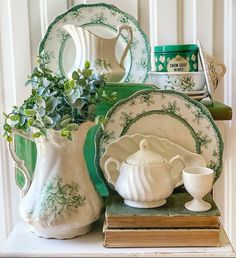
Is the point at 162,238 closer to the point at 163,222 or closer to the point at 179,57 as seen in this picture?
the point at 163,222

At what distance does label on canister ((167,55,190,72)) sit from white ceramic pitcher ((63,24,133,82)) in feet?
0.40

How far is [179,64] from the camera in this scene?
1100 mm

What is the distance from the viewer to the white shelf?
87 cm

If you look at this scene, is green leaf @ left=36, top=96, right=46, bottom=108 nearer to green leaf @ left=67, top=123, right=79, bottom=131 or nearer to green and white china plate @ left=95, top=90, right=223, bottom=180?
green leaf @ left=67, top=123, right=79, bottom=131

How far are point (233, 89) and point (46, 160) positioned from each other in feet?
1.85

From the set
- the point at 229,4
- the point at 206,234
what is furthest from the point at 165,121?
the point at 229,4

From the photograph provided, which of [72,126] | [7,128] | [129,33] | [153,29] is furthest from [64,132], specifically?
[153,29]

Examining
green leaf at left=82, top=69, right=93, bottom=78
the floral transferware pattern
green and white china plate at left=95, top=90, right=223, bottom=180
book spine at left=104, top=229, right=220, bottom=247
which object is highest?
green leaf at left=82, top=69, right=93, bottom=78

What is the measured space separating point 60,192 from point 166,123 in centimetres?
30

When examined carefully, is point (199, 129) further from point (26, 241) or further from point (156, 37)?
point (26, 241)

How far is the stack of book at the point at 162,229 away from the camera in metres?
0.89

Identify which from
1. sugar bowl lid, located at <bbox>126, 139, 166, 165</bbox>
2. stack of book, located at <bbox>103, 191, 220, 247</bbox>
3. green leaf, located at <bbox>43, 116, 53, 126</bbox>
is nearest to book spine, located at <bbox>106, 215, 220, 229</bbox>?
stack of book, located at <bbox>103, 191, 220, 247</bbox>

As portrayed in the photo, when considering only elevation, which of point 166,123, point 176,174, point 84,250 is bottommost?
point 84,250

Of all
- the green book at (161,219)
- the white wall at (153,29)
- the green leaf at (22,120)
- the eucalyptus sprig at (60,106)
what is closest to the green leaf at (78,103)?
the eucalyptus sprig at (60,106)
